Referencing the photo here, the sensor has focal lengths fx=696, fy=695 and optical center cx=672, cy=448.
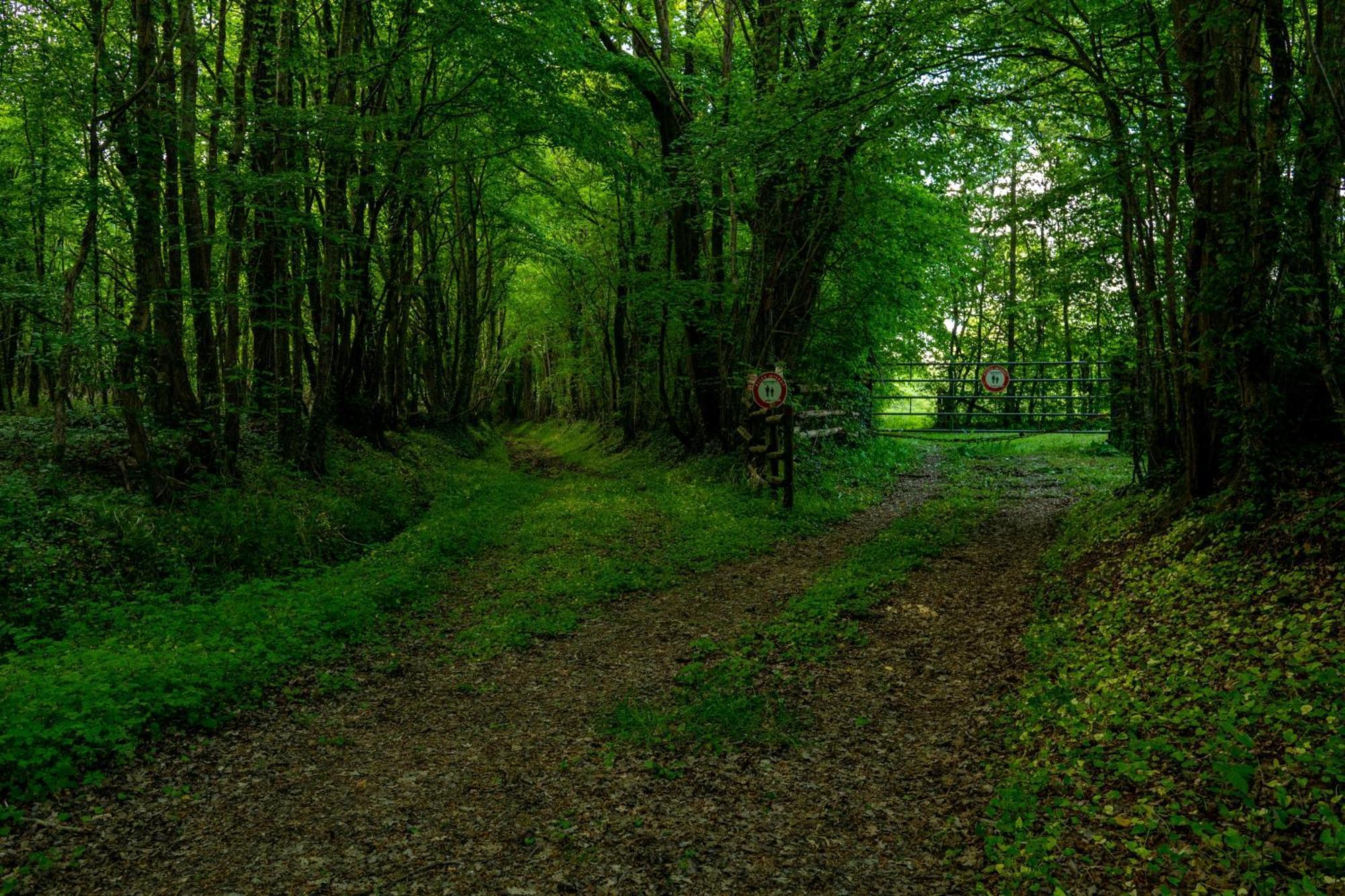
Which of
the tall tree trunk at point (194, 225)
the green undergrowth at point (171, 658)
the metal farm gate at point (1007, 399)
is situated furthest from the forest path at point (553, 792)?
the metal farm gate at point (1007, 399)

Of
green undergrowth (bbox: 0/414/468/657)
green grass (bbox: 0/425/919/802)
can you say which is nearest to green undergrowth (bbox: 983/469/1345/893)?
green grass (bbox: 0/425/919/802)

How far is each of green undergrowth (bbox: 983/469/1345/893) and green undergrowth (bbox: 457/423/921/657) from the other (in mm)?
4845

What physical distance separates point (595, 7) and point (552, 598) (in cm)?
1314

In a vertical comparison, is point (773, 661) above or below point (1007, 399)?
below

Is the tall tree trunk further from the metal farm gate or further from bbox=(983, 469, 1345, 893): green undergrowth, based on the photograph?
the metal farm gate

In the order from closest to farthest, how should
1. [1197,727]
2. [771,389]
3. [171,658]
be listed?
[1197,727]
[171,658]
[771,389]

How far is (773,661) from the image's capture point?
6523 millimetres

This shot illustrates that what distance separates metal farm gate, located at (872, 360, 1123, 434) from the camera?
795 inches

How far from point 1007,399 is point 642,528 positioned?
16614 millimetres

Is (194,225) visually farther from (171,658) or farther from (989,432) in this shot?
(989,432)

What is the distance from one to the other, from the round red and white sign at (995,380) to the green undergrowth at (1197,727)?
16.1 metres

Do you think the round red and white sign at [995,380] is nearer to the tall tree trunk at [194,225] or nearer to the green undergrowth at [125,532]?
the green undergrowth at [125,532]

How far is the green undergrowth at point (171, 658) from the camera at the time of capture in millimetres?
4582

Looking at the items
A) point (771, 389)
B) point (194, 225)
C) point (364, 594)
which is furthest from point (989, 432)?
point (194, 225)
